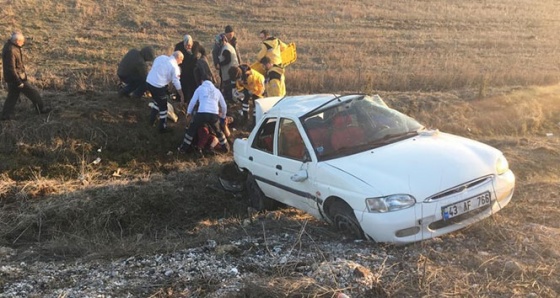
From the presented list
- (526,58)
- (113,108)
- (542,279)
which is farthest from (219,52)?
(526,58)

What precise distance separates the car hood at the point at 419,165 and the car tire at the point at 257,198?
5.18 ft

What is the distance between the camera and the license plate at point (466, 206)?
15.7ft

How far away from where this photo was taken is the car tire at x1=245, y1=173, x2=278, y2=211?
6.80 metres

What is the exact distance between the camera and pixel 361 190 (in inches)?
193

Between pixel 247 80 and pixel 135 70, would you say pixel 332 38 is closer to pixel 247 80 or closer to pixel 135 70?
pixel 247 80

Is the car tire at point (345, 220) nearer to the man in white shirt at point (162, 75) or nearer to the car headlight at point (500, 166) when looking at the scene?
the car headlight at point (500, 166)

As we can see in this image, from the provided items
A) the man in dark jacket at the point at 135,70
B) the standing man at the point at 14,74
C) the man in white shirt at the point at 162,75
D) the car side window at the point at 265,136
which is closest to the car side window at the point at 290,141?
the car side window at the point at 265,136

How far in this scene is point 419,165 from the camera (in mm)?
5023

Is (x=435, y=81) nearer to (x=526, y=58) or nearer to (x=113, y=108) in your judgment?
(x=526, y=58)

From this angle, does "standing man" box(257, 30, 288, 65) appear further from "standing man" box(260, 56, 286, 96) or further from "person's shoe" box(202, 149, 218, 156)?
"person's shoe" box(202, 149, 218, 156)

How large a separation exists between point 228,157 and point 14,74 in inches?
161

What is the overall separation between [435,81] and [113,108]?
30.2 ft

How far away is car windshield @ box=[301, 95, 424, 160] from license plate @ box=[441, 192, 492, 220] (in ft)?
3.63

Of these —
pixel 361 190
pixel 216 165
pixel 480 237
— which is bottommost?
pixel 216 165
